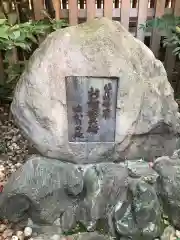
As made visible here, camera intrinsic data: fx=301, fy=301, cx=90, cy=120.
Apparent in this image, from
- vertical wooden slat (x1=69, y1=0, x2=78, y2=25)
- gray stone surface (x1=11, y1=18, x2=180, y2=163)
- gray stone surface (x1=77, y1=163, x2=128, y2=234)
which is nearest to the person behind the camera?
gray stone surface (x1=11, y1=18, x2=180, y2=163)

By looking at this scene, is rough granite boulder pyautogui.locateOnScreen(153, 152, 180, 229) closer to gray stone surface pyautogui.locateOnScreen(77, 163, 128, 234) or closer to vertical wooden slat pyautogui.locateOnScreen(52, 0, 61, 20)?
Result: gray stone surface pyautogui.locateOnScreen(77, 163, 128, 234)

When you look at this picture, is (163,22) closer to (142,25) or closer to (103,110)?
(142,25)

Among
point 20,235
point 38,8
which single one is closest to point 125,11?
point 38,8

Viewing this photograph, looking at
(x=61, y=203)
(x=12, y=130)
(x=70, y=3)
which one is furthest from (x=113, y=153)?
(x=70, y=3)

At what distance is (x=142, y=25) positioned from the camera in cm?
345

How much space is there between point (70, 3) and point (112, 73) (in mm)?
1538

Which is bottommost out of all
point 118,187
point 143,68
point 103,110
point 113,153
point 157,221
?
point 157,221

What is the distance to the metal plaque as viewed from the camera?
92.7 inches

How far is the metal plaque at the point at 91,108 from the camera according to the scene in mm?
2354

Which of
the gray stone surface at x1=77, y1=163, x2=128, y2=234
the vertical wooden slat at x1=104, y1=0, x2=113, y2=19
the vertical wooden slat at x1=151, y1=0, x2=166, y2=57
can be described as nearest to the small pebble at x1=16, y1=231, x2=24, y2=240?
the gray stone surface at x1=77, y1=163, x2=128, y2=234

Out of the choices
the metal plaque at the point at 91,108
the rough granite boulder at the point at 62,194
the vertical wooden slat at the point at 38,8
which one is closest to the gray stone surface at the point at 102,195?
the rough granite boulder at the point at 62,194

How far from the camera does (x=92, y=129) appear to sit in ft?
8.25

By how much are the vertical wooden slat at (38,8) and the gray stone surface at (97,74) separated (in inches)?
52.6

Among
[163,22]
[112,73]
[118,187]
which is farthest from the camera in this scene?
[163,22]
